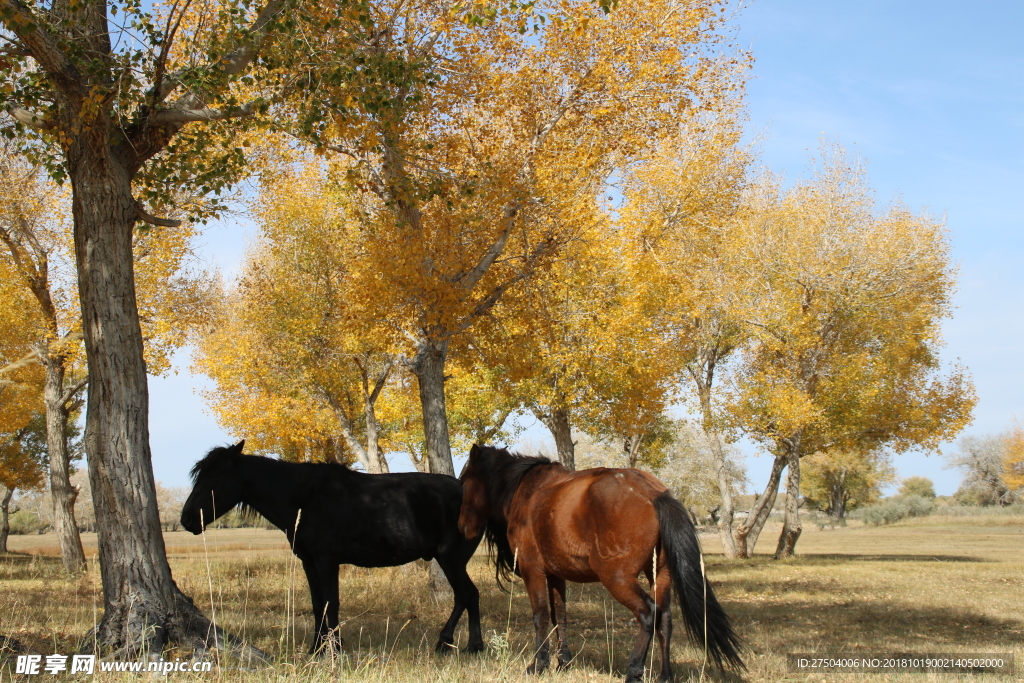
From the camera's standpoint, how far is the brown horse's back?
641cm

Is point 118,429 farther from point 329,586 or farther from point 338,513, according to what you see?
point 329,586

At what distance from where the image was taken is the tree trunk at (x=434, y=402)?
44.0 ft

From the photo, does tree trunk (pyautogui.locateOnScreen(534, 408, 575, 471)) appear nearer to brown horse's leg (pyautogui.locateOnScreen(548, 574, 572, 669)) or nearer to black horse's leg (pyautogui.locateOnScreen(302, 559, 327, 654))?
black horse's leg (pyautogui.locateOnScreen(302, 559, 327, 654))

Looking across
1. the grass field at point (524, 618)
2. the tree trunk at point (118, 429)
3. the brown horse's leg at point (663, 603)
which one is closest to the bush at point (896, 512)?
the grass field at point (524, 618)

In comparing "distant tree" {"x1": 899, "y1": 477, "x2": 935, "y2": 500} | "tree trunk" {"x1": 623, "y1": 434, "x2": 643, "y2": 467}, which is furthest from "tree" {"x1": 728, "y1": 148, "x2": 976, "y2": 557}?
"distant tree" {"x1": 899, "y1": 477, "x2": 935, "y2": 500}

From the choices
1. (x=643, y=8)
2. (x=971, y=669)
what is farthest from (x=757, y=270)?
(x=971, y=669)

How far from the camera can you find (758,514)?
98.8 feet

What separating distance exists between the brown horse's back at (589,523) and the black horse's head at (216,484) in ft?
10.2

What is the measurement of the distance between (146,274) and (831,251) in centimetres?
2150

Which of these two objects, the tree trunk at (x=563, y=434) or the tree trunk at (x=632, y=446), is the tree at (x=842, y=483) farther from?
the tree trunk at (x=563, y=434)

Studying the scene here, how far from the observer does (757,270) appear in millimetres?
27094

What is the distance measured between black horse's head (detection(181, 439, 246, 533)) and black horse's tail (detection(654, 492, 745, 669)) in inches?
179

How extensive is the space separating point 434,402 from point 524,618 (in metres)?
4.20

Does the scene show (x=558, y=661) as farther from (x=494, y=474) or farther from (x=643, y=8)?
(x=643, y=8)
